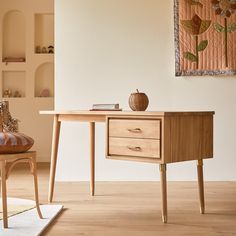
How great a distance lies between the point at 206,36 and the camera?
384 centimetres

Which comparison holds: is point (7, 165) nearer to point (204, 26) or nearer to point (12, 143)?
point (12, 143)

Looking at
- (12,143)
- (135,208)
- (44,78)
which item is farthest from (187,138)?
(44,78)

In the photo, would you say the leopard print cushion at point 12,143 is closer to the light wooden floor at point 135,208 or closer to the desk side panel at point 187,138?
the light wooden floor at point 135,208

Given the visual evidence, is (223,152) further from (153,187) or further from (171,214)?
(171,214)

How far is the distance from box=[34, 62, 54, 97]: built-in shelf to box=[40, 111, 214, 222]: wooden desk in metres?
3.34

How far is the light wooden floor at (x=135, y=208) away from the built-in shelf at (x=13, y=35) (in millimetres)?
2562

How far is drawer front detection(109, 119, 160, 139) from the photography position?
242 centimetres

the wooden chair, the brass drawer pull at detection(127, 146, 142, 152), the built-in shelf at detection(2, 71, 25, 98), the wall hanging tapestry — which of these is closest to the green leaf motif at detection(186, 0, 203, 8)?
the wall hanging tapestry

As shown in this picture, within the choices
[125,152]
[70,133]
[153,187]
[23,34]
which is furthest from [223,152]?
[23,34]

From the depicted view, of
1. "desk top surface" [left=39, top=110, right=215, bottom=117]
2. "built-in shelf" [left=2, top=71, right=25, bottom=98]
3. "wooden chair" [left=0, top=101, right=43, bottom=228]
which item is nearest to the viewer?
"wooden chair" [left=0, top=101, right=43, bottom=228]

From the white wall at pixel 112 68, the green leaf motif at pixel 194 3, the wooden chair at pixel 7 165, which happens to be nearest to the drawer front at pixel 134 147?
the wooden chair at pixel 7 165

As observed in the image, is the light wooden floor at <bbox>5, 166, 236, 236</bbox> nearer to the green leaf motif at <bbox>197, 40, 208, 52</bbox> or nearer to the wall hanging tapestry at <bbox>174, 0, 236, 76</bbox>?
the wall hanging tapestry at <bbox>174, 0, 236, 76</bbox>

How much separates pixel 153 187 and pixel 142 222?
1.18m

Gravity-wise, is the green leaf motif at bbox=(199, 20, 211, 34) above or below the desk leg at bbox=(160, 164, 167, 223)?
above
